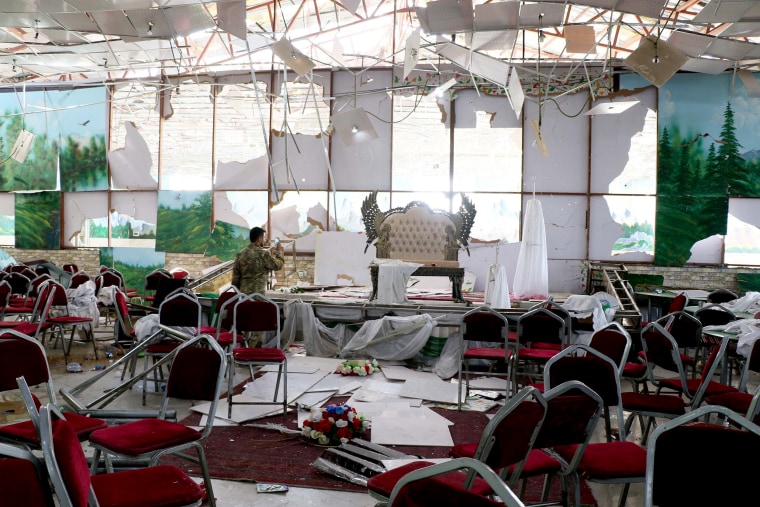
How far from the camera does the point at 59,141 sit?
604 inches

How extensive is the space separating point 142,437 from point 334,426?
184 centimetres

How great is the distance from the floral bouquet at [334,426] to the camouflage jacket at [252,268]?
330cm

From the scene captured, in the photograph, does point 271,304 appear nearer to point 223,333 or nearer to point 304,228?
point 223,333

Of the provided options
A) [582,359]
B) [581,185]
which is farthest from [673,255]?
A: [582,359]

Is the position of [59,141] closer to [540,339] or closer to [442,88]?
[442,88]

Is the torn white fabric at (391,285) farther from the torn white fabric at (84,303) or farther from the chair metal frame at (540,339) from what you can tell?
the torn white fabric at (84,303)

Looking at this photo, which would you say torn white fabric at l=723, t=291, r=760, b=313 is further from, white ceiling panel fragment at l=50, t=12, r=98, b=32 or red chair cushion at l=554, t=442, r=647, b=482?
white ceiling panel fragment at l=50, t=12, r=98, b=32

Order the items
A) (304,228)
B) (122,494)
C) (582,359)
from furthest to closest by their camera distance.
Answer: (304,228), (582,359), (122,494)

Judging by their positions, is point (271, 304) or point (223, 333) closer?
point (271, 304)

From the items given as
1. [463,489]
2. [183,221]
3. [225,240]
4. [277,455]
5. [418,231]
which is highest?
[183,221]

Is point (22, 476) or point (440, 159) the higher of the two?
point (440, 159)

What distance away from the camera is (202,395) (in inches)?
144

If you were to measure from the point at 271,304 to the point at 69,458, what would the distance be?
4201mm

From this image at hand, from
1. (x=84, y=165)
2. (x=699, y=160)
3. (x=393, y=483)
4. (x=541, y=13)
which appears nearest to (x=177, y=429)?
(x=393, y=483)
